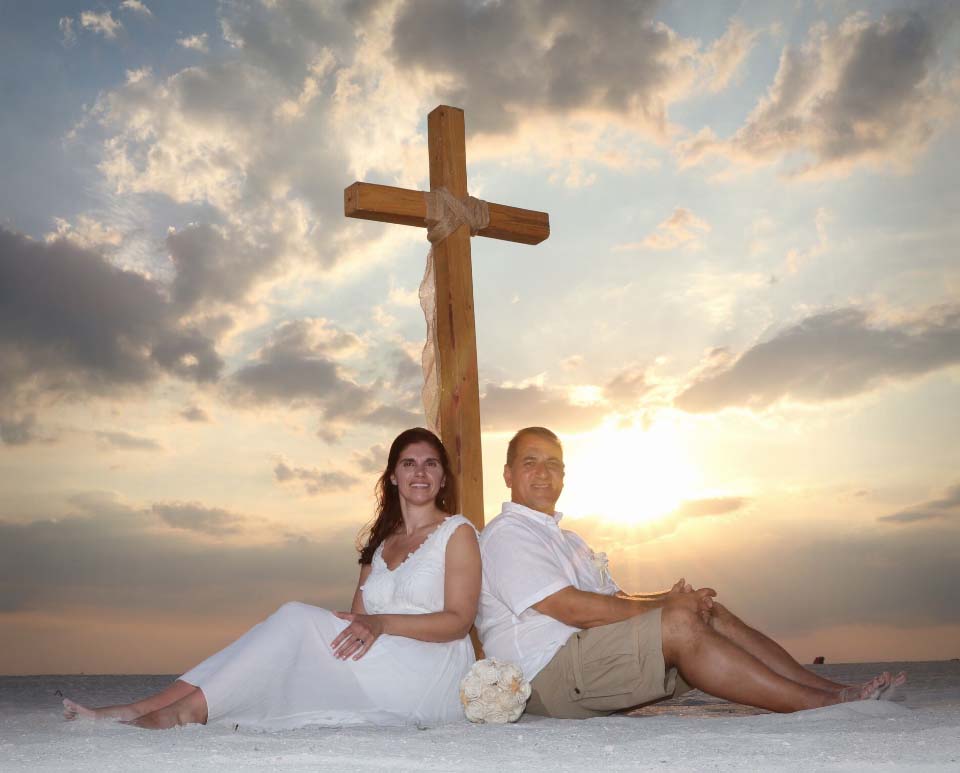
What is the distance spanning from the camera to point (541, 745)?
10.7ft

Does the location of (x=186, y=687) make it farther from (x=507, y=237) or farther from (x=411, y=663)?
(x=507, y=237)

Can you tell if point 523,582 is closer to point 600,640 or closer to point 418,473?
point 600,640

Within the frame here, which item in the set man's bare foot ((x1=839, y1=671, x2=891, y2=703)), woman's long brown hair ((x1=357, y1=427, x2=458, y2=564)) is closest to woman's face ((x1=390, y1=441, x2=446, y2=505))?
woman's long brown hair ((x1=357, y1=427, x2=458, y2=564))

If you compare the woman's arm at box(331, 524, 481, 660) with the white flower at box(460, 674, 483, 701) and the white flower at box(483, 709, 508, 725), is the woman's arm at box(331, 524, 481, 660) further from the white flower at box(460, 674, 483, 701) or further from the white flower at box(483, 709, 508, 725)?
the white flower at box(483, 709, 508, 725)

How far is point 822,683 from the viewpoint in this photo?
4.14 m

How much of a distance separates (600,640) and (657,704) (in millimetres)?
2400

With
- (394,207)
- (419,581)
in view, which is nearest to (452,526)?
(419,581)

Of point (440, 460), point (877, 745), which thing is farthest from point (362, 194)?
point (877, 745)

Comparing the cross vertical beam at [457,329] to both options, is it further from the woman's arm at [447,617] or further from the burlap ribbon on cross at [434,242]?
the woman's arm at [447,617]

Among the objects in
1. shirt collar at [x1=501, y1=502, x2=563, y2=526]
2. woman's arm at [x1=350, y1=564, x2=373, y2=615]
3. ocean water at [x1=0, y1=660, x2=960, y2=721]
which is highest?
shirt collar at [x1=501, y1=502, x2=563, y2=526]

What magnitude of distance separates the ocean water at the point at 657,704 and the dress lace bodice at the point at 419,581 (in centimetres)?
155

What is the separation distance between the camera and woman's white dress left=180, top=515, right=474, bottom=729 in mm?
3912

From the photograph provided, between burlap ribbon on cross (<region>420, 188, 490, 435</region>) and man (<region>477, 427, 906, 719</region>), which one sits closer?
man (<region>477, 427, 906, 719</region>)

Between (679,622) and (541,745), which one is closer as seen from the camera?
(541,745)
